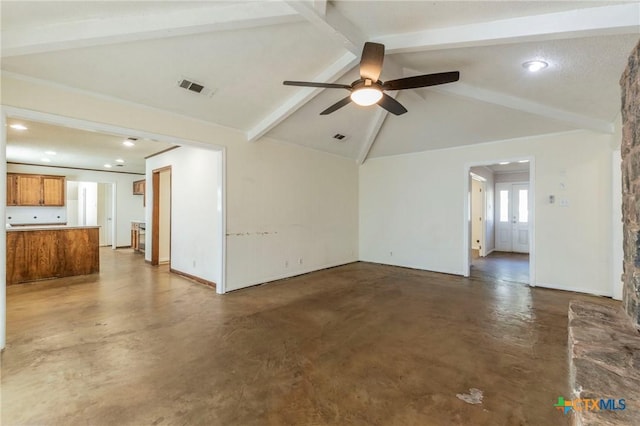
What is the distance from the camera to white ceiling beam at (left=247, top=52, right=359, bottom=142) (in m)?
3.11

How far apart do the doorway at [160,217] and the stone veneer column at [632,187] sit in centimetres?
722

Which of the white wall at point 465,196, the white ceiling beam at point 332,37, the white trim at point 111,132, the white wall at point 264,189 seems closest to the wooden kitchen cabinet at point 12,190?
the white trim at point 111,132

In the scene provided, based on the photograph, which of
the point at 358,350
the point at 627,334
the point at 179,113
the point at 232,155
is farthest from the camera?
the point at 232,155

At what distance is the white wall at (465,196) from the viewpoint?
4.27 m

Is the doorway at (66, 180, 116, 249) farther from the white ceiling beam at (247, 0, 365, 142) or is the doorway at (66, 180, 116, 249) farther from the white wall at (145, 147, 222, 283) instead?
the white ceiling beam at (247, 0, 365, 142)

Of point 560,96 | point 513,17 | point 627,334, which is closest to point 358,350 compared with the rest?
point 627,334

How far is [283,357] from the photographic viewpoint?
249 cm

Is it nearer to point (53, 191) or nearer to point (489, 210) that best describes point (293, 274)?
point (489, 210)

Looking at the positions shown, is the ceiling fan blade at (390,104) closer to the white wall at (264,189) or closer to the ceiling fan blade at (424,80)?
the ceiling fan blade at (424,80)

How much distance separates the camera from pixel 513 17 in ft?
7.47

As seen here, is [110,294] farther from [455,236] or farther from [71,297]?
[455,236]

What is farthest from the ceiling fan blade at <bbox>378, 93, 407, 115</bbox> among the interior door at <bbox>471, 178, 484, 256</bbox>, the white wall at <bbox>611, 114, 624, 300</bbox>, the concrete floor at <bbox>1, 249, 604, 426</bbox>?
the interior door at <bbox>471, 178, 484, 256</bbox>

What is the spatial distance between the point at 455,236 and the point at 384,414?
14.8 ft

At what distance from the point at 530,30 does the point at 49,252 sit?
7747 millimetres
